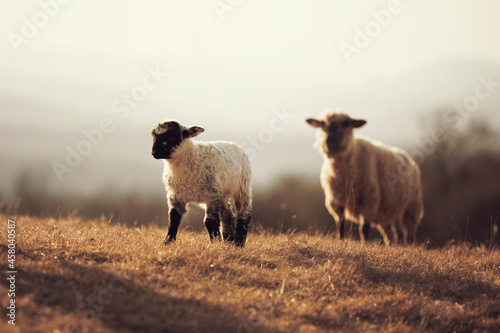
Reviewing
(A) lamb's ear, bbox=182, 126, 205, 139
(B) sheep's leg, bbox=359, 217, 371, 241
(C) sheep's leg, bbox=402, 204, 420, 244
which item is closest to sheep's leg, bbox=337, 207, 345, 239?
(B) sheep's leg, bbox=359, 217, 371, 241

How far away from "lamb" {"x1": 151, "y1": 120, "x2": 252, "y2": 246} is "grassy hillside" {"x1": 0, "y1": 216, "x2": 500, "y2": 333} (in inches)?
20.1

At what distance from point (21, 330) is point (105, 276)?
4.95 feet

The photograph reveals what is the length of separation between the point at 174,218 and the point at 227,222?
115 centimetres

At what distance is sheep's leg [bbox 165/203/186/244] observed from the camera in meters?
7.88

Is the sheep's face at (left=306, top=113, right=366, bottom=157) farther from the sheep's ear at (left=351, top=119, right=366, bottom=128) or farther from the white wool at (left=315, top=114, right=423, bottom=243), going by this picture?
the white wool at (left=315, top=114, right=423, bottom=243)

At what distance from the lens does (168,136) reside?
794 centimetres

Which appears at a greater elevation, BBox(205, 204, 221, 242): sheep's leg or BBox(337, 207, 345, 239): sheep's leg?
BBox(205, 204, 221, 242): sheep's leg

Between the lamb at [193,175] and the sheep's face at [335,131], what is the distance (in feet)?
10.9

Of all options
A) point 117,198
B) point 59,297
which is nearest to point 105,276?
point 59,297

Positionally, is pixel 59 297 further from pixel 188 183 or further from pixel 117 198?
pixel 117 198

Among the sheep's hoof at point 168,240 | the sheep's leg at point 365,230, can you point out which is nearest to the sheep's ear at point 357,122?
the sheep's leg at point 365,230

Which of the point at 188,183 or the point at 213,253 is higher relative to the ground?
the point at 188,183

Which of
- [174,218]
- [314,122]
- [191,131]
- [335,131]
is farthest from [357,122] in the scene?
[174,218]

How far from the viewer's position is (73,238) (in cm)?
757
